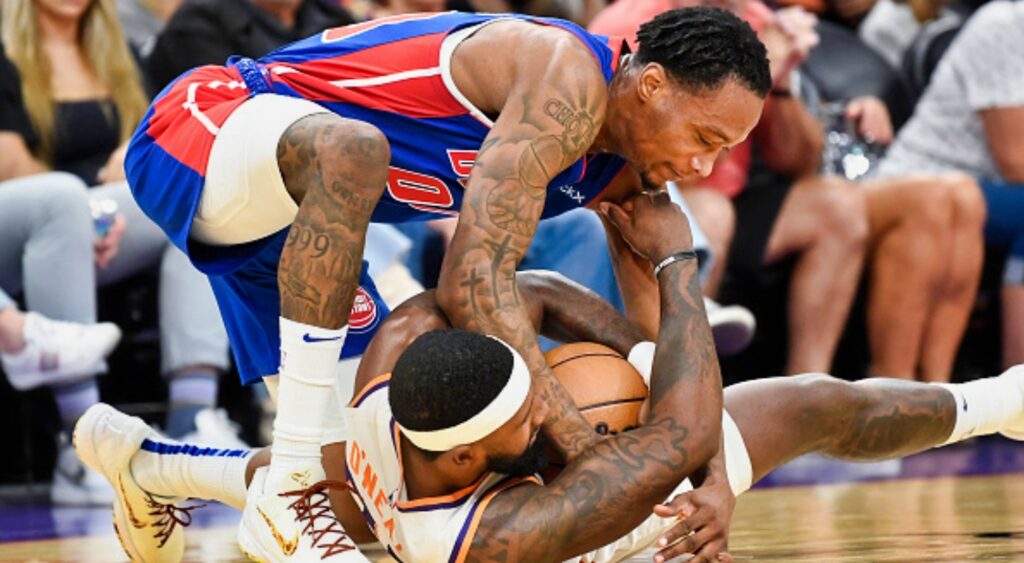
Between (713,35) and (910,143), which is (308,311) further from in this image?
(910,143)

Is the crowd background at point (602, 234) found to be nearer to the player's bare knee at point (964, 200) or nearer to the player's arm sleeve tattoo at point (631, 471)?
the player's bare knee at point (964, 200)

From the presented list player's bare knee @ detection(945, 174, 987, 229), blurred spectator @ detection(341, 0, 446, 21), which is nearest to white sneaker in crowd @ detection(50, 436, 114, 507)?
blurred spectator @ detection(341, 0, 446, 21)

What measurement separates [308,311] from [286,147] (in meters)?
0.37

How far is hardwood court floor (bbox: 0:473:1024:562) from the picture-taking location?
3.67m

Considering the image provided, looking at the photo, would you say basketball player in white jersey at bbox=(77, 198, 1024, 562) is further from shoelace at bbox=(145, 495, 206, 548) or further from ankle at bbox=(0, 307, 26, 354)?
ankle at bbox=(0, 307, 26, 354)

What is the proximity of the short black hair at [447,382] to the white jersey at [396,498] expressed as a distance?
173 mm

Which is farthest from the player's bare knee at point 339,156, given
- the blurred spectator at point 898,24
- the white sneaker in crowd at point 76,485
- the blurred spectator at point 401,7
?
the blurred spectator at point 898,24

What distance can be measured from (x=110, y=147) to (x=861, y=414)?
3.81 meters

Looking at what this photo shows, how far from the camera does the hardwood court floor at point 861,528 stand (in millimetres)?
3668

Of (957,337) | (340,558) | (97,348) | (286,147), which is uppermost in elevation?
(286,147)

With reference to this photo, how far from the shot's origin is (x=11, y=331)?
5.78 metres

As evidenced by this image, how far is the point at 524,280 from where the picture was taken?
3.74 metres

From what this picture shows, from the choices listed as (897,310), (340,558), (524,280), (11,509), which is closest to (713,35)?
(524,280)

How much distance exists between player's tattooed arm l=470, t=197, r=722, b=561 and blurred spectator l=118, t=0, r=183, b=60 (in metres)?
4.53
